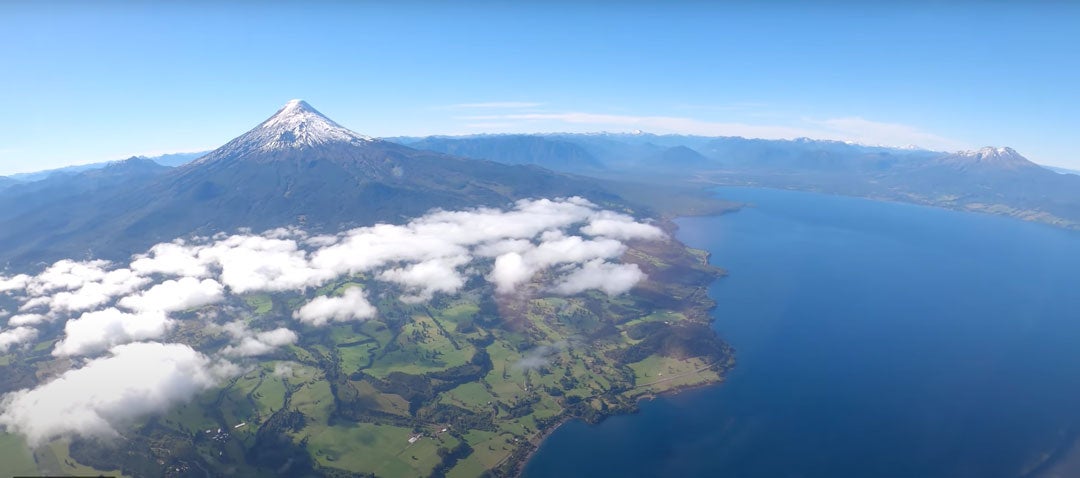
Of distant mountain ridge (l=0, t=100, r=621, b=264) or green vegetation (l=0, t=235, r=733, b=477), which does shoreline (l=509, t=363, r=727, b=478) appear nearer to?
green vegetation (l=0, t=235, r=733, b=477)

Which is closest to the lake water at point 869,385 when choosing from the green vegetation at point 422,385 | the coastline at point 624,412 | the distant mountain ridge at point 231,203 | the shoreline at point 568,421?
the shoreline at point 568,421

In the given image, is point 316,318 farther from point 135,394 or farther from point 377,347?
point 135,394

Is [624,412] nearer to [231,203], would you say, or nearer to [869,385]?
[869,385]

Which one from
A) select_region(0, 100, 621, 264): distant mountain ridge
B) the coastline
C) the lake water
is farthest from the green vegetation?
select_region(0, 100, 621, 264): distant mountain ridge

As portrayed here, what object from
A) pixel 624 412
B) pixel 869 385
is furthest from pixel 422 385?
pixel 869 385

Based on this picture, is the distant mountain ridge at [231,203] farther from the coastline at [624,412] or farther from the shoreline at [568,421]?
the shoreline at [568,421]
